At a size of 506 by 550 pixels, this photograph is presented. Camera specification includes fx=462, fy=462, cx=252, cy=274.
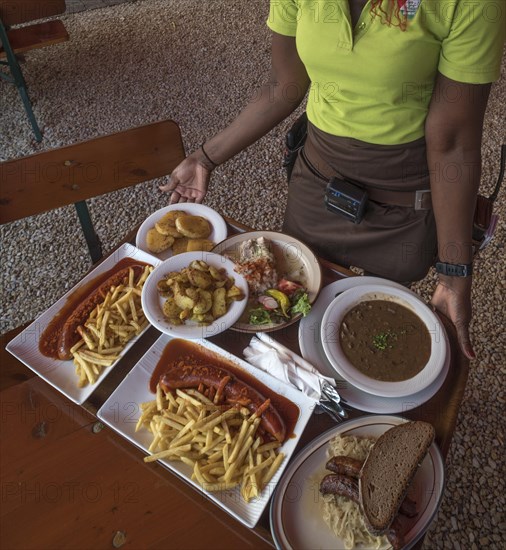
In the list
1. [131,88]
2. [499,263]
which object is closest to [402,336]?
[499,263]

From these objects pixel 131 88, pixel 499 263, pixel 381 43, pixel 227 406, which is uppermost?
pixel 381 43

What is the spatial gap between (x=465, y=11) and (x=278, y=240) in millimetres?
841

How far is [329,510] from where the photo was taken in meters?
1.08

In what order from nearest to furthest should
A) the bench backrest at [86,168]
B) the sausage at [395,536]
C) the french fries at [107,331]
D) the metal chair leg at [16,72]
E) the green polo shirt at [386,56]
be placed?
the sausage at [395,536]
the green polo shirt at [386,56]
the french fries at [107,331]
the bench backrest at [86,168]
the metal chair leg at [16,72]

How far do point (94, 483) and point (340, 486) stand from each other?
60cm

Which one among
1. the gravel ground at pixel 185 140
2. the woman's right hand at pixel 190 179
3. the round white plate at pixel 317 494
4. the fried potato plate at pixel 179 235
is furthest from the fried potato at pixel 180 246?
the gravel ground at pixel 185 140

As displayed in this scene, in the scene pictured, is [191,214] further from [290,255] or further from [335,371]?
[335,371]

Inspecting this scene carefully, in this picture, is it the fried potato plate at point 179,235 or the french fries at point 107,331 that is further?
the fried potato plate at point 179,235

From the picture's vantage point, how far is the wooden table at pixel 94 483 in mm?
1077

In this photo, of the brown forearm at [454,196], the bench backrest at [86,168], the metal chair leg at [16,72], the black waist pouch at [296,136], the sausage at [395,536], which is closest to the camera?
the sausage at [395,536]

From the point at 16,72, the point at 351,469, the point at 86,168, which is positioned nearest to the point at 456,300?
the point at 351,469

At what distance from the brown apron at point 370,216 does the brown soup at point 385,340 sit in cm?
43

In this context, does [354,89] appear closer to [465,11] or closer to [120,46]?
[465,11]

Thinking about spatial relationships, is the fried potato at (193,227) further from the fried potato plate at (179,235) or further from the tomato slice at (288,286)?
the tomato slice at (288,286)
